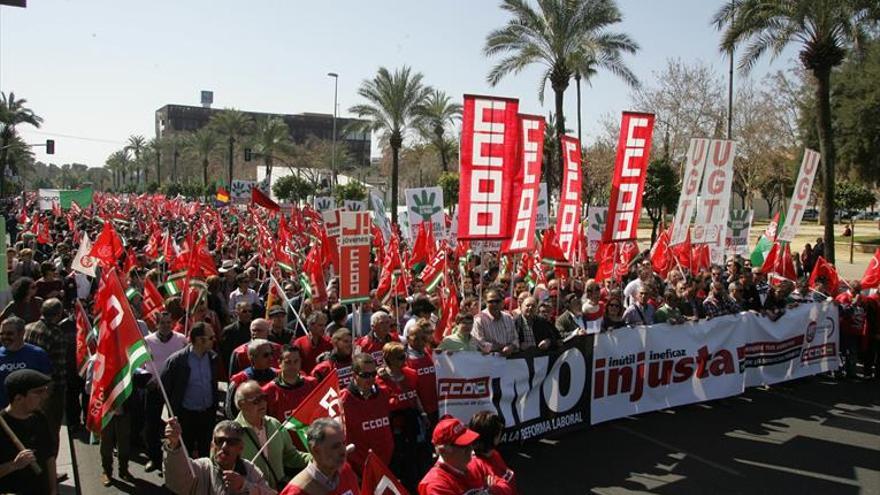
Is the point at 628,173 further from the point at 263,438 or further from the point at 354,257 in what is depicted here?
the point at 263,438

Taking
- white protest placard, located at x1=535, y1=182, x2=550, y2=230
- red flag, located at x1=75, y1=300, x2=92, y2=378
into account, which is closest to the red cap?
red flag, located at x1=75, y1=300, x2=92, y2=378

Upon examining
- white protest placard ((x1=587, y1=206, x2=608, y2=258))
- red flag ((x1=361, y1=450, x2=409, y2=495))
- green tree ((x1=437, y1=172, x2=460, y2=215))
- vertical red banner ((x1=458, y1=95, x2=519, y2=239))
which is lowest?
red flag ((x1=361, y1=450, x2=409, y2=495))

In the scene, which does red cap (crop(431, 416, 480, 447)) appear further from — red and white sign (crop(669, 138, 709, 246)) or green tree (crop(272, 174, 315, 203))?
green tree (crop(272, 174, 315, 203))

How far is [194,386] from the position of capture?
624cm

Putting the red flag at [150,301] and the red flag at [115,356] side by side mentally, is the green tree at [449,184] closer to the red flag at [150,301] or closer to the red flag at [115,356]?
the red flag at [150,301]

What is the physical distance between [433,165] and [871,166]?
4106 centimetres

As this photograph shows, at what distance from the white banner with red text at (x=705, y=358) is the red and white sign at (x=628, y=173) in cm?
208

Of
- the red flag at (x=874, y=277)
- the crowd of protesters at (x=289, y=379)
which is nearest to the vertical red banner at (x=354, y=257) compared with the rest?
the crowd of protesters at (x=289, y=379)

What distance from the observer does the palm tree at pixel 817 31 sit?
18828 mm

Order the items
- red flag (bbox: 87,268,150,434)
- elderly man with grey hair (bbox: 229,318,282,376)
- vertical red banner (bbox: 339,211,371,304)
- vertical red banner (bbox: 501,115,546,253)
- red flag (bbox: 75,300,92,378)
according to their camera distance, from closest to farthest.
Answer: red flag (bbox: 87,268,150,434)
elderly man with grey hair (bbox: 229,318,282,376)
red flag (bbox: 75,300,92,378)
vertical red banner (bbox: 339,211,371,304)
vertical red banner (bbox: 501,115,546,253)

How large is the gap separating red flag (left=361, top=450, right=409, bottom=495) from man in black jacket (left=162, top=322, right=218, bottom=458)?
2435mm

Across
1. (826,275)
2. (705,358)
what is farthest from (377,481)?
(826,275)

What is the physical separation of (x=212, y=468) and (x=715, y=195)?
36.1ft

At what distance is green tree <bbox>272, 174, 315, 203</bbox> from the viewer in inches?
2496
